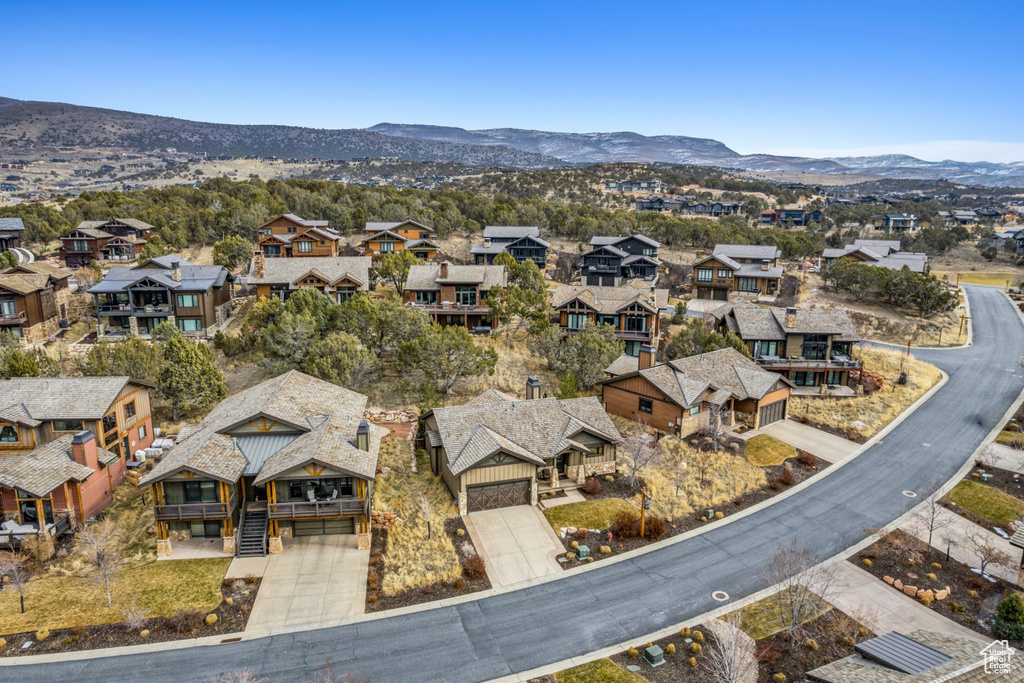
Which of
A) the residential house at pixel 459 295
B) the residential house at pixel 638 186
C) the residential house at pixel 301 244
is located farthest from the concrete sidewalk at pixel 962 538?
the residential house at pixel 638 186

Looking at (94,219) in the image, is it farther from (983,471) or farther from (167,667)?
(983,471)

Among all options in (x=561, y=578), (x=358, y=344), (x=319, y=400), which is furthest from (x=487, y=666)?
(x=358, y=344)

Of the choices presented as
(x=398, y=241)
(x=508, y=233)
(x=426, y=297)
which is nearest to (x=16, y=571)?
(x=426, y=297)

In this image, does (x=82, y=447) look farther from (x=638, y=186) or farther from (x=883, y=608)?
(x=638, y=186)

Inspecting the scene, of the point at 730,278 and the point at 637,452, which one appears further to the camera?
the point at 730,278

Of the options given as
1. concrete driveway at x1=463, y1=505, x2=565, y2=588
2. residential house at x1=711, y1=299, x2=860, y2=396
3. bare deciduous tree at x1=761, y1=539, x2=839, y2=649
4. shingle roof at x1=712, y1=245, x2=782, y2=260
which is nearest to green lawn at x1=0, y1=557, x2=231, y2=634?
concrete driveway at x1=463, y1=505, x2=565, y2=588

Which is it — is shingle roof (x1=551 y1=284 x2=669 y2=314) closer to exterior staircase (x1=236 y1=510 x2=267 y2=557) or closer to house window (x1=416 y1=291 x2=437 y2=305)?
house window (x1=416 y1=291 x2=437 y2=305)
